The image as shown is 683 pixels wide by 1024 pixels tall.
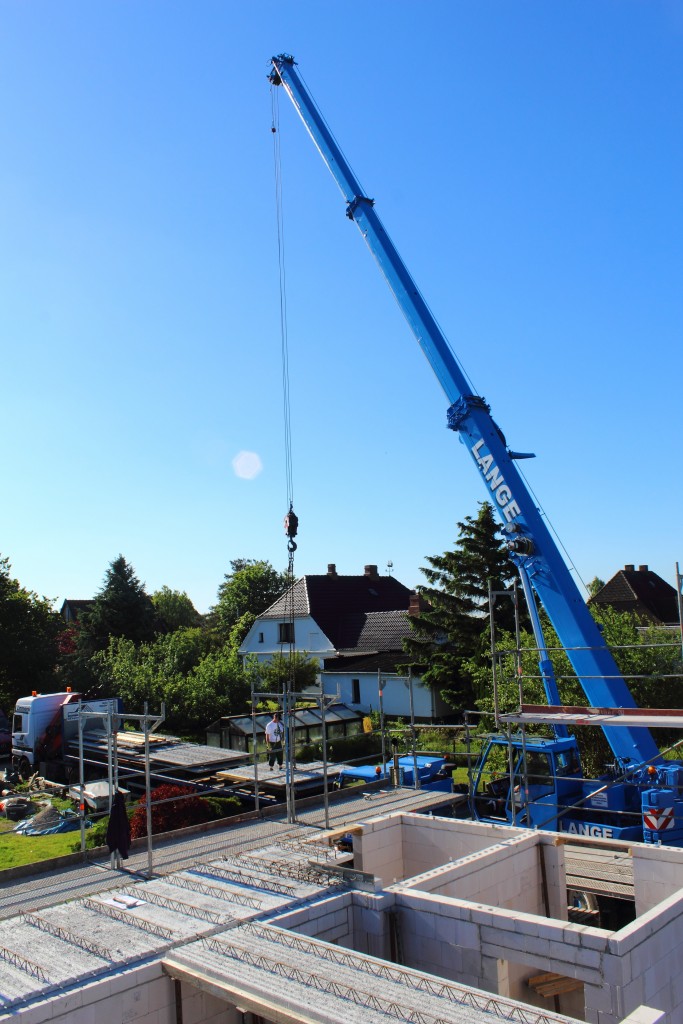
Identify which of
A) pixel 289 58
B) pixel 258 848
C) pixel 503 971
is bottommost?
pixel 503 971

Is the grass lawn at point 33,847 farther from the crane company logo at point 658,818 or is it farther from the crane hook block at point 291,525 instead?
the crane company logo at point 658,818

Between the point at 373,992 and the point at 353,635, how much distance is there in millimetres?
32747

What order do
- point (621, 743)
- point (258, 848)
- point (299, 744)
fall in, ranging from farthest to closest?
point (299, 744) → point (621, 743) → point (258, 848)

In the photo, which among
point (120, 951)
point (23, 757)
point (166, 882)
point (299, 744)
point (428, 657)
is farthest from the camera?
point (428, 657)

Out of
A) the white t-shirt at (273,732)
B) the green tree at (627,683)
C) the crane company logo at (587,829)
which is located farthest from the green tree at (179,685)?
the crane company logo at (587,829)

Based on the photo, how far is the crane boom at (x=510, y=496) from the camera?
13.4m

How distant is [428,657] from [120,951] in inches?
925

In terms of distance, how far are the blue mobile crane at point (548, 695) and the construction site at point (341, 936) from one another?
1.39 metres

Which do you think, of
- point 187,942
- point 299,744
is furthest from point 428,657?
point 187,942

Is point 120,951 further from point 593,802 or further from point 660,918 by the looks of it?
point 593,802

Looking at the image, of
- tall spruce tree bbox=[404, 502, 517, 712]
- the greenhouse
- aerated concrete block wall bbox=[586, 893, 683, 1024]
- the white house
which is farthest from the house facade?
aerated concrete block wall bbox=[586, 893, 683, 1024]

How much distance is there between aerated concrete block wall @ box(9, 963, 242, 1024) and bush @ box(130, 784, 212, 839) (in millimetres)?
6384

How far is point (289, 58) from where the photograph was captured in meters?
21.0

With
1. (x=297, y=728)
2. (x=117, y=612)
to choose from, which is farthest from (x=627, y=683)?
(x=117, y=612)
